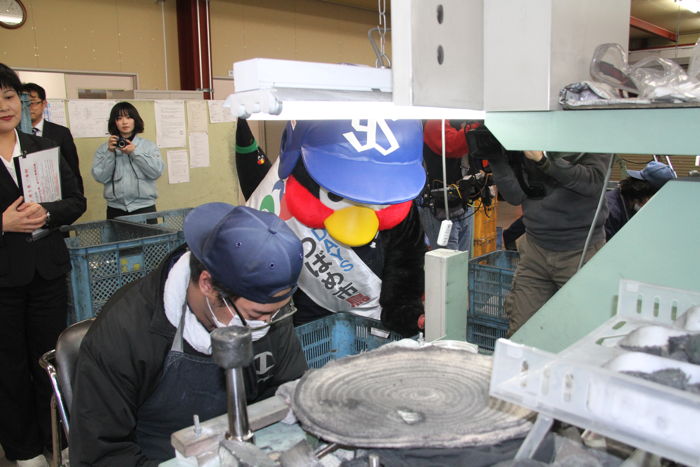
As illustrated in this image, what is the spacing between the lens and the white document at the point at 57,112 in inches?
168

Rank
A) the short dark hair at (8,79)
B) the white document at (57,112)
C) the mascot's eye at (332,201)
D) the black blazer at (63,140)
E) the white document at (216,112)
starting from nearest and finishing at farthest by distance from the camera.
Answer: the mascot's eye at (332,201) → the short dark hair at (8,79) → the black blazer at (63,140) → the white document at (57,112) → the white document at (216,112)

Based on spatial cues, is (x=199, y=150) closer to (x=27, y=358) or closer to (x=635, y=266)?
(x=27, y=358)

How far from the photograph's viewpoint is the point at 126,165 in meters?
3.88

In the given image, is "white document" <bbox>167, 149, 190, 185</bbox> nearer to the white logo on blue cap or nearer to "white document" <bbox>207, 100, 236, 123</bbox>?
"white document" <bbox>207, 100, 236, 123</bbox>

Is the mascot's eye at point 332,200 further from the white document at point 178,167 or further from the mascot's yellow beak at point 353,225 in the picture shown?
the white document at point 178,167

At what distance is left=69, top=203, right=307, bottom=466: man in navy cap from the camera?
1.18 metres

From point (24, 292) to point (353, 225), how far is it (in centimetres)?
137

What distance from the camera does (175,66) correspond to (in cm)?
635

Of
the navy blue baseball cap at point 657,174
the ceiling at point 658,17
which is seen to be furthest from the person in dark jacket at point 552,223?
the ceiling at point 658,17

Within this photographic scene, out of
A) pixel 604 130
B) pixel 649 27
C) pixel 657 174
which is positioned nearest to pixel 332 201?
pixel 604 130

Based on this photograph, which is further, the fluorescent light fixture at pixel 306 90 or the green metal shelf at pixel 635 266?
the green metal shelf at pixel 635 266

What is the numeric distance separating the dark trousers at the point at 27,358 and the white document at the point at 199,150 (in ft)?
9.66

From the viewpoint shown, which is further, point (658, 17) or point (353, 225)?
point (658, 17)

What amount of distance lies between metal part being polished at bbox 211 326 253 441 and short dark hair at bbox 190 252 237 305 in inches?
17.6
